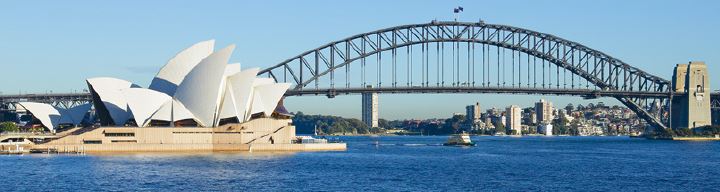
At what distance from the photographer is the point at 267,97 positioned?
268 ft

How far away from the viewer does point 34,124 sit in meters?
88.4

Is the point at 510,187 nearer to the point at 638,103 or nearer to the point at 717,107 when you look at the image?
the point at 638,103

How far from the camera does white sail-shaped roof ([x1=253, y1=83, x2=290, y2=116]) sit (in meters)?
81.1

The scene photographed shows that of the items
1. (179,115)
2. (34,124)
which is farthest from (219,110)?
(34,124)

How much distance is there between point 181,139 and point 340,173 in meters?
24.7

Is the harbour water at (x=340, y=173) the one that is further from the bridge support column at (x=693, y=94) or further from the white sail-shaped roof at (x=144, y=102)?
the bridge support column at (x=693, y=94)

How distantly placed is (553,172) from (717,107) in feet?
265

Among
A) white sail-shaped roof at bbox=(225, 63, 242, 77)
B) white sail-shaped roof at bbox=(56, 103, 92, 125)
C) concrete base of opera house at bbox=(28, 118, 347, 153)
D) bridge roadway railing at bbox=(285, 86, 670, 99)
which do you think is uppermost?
white sail-shaped roof at bbox=(225, 63, 242, 77)

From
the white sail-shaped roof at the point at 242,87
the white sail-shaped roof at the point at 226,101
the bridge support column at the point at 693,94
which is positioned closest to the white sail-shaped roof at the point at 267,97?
the white sail-shaped roof at the point at 242,87

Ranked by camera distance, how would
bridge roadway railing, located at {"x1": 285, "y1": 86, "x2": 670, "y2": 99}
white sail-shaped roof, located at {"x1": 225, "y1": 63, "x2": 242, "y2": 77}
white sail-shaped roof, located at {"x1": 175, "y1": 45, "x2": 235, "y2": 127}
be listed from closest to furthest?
1. white sail-shaped roof, located at {"x1": 175, "y1": 45, "x2": 235, "y2": 127}
2. white sail-shaped roof, located at {"x1": 225, "y1": 63, "x2": 242, "y2": 77}
3. bridge roadway railing, located at {"x1": 285, "y1": 86, "x2": 670, "y2": 99}

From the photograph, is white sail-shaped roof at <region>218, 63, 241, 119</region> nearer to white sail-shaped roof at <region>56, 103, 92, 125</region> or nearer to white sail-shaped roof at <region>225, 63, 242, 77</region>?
white sail-shaped roof at <region>225, 63, 242, 77</region>

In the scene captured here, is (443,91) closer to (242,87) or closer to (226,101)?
(242,87)

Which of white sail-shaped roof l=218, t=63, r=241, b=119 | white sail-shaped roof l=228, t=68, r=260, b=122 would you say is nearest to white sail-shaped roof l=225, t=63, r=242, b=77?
white sail-shaped roof l=218, t=63, r=241, b=119

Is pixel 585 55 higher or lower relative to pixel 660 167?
higher
